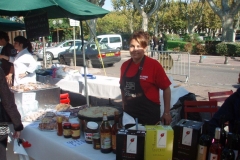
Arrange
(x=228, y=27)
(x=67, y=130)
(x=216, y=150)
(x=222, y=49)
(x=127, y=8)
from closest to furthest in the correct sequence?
(x=216, y=150)
(x=67, y=130)
(x=222, y=49)
(x=228, y=27)
(x=127, y=8)

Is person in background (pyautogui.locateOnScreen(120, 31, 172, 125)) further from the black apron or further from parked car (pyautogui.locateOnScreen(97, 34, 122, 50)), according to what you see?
parked car (pyautogui.locateOnScreen(97, 34, 122, 50))

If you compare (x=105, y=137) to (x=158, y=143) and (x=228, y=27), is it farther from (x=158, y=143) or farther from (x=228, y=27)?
(x=228, y=27)

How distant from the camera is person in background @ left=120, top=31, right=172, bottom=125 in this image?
8.52 feet

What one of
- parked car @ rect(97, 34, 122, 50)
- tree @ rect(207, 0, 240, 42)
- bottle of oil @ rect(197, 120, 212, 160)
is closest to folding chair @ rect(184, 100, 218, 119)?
bottle of oil @ rect(197, 120, 212, 160)

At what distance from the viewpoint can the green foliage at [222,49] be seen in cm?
2037

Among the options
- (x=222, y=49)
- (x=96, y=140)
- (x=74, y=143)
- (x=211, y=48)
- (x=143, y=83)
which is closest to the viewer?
(x=96, y=140)

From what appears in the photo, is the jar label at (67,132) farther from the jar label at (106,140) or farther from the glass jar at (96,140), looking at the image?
the jar label at (106,140)

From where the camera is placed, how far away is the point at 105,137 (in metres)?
2.05

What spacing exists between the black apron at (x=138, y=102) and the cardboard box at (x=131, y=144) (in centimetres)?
85

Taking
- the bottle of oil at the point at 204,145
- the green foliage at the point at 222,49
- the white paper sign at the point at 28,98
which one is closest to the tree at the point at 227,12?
the green foliage at the point at 222,49

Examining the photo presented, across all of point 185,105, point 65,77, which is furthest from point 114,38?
point 185,105

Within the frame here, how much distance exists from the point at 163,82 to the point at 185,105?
1801 millimetres

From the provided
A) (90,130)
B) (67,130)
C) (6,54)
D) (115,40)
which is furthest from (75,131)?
(115,40)

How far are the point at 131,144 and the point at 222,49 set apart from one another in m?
20.6
